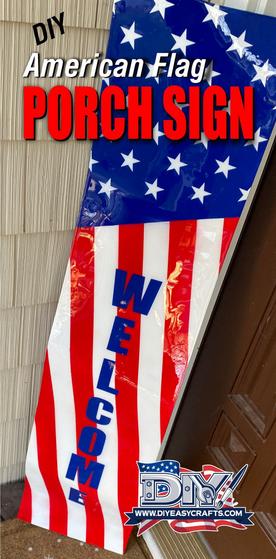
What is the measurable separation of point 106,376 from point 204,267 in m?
0.47

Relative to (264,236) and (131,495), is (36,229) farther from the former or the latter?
(131,495)

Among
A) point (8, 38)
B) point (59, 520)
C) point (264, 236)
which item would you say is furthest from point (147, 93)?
point (59, 520)

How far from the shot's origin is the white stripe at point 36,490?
5.62ft

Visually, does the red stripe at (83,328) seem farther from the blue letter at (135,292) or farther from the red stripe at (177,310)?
the red stripe at (177,310)

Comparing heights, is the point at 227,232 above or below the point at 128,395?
above

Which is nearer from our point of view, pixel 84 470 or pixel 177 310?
pixel 177 310

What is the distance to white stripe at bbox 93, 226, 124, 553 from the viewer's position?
1.41 metres

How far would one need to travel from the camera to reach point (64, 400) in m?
1.62

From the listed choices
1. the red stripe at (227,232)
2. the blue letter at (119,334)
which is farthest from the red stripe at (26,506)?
the red stripe at (227,232)

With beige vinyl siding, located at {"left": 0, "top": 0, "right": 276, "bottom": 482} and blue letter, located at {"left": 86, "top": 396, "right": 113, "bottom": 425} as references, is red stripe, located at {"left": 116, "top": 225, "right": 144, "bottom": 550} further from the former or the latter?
beige vinyl siding, located at {"left": 0, "top": 0, "right": 276, "bottom": 482}

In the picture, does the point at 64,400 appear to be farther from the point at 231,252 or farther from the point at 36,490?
the point at 231,252

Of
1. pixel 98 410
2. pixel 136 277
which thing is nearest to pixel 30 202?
pixel 136 277

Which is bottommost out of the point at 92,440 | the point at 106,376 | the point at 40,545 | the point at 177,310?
the point at 40,545

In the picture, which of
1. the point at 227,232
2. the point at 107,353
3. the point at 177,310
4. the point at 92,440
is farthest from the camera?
the point at 92,440
